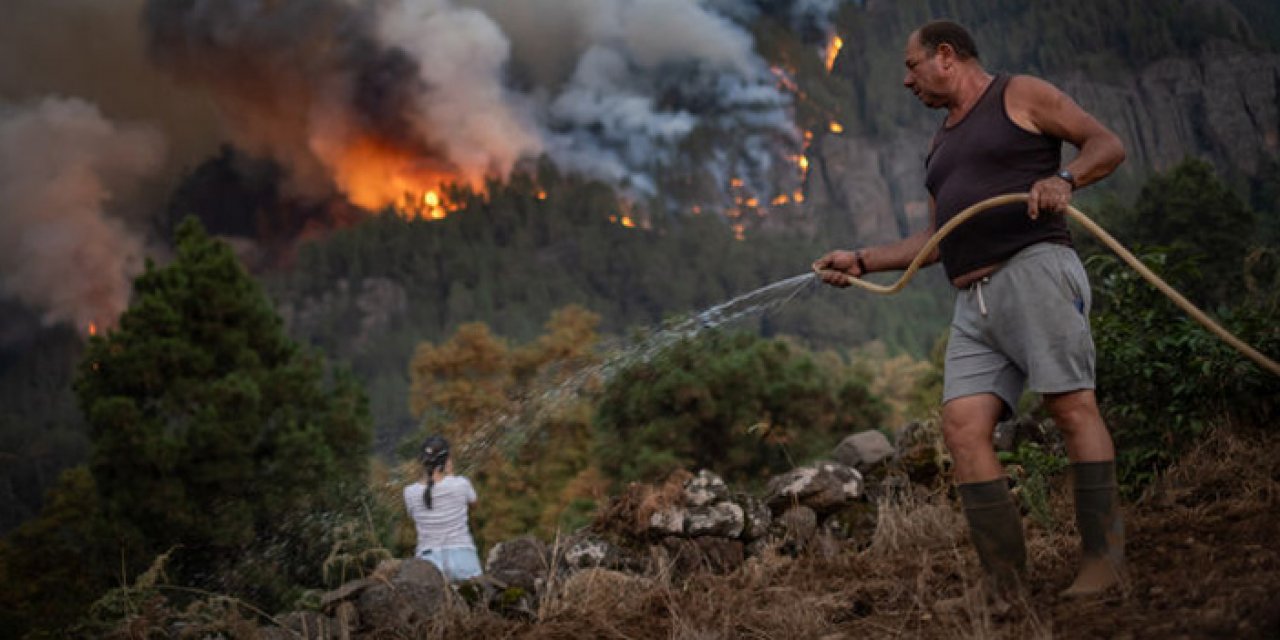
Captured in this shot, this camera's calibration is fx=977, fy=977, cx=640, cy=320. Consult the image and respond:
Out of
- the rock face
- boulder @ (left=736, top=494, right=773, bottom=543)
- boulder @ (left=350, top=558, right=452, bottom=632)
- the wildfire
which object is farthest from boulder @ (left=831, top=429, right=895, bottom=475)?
the wildfire

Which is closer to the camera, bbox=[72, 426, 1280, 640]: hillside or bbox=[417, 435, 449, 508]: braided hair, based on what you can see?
bbox=[72, 426, 1280, 640]: hillside

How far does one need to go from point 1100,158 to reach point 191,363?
18.6m

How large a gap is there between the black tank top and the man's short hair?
0.51 ft

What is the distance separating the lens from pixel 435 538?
634 cm

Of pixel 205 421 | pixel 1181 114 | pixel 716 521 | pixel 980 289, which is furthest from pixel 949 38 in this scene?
pixel 1181 114

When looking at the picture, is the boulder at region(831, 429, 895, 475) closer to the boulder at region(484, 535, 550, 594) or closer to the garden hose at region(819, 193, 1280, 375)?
the boulder at region(484, 535, 550, 594)

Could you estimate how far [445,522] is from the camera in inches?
250

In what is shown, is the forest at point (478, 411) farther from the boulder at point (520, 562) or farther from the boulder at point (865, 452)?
the boulder at point (865, 452)

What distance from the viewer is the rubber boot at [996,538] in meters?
2.97

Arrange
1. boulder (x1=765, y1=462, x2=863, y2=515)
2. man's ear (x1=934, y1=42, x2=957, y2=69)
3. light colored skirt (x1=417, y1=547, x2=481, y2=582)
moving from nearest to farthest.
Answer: man's ear (x1=934, y1=42, x2=957, y2=69) → boulder (x1=765, y1=462, x2=863, y2=515) → light colored skirt (x1=417, y1=547, x2=481, y2=582)

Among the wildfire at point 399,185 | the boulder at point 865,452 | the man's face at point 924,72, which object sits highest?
the wildfire at point 399,185

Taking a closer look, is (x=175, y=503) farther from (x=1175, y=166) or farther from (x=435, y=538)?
(x=1175, y=166)

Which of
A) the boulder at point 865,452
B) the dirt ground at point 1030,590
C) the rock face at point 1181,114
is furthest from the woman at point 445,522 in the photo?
the rock face at point 1181,114

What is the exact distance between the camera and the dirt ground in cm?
260
